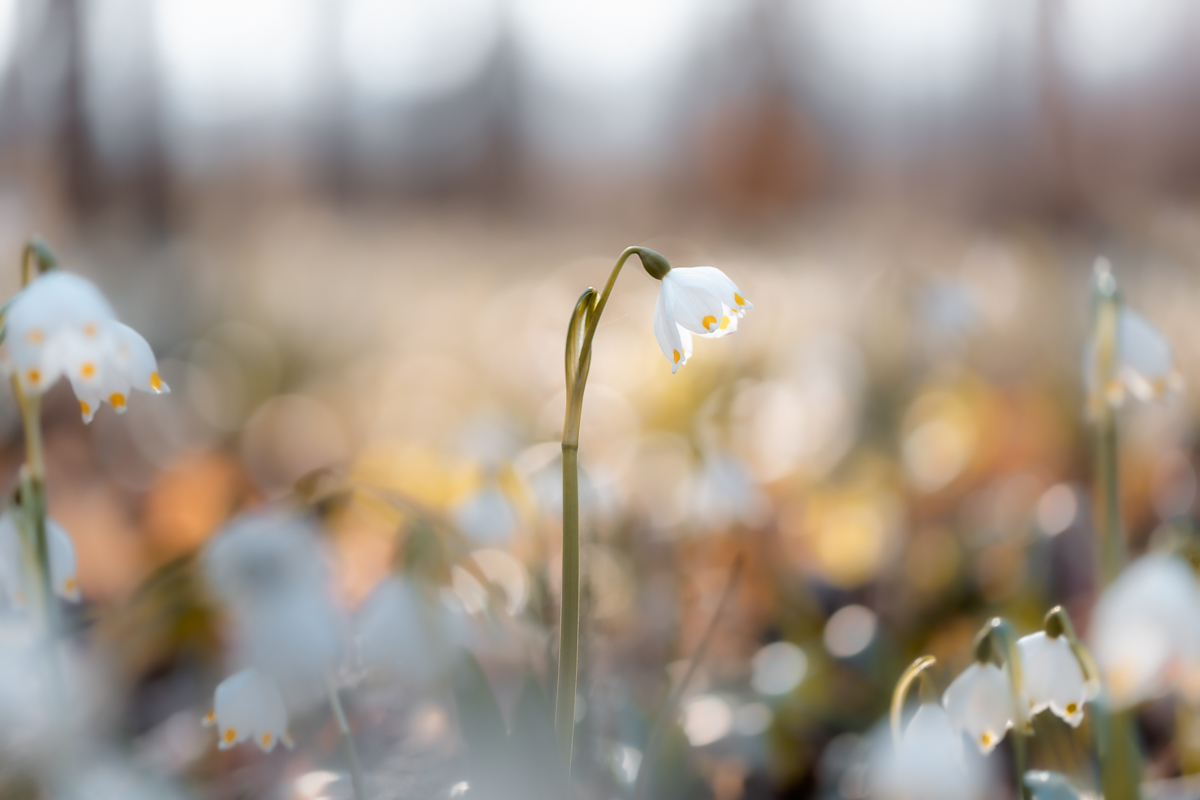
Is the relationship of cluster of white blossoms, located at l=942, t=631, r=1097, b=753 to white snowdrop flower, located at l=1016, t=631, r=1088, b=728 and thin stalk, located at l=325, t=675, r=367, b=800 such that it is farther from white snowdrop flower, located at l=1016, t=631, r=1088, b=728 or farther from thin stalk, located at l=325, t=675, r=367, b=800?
thin stalk, located at l=325, t=675, r=367, b=800

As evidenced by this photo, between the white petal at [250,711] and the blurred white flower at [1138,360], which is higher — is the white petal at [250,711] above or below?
below

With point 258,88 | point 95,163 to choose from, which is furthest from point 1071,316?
point 258,88

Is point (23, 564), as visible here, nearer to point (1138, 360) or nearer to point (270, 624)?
point (270, 624)

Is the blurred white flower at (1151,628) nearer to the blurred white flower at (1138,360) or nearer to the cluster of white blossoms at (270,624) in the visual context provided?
the blurred white flower at (1138,360)

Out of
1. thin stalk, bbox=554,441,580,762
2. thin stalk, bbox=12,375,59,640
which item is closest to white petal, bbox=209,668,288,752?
thin stalk, bbox=12,375,59,640

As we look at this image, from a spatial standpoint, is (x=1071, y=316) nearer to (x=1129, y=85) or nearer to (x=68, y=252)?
(x=68, y=252)

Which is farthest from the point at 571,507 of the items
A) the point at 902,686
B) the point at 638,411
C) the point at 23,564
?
the point at 638,411

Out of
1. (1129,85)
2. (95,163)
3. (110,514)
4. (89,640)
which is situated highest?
(1129,85)

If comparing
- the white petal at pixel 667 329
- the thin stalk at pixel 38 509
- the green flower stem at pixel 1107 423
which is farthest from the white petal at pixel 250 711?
the green flower stem at pixel 1107 423
